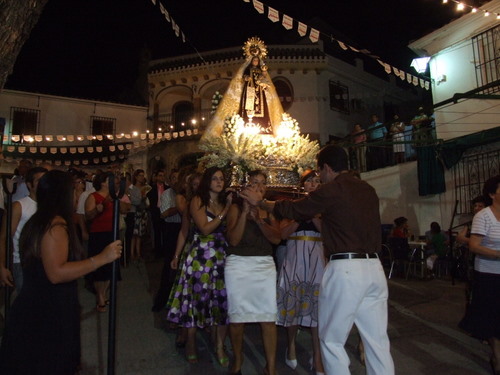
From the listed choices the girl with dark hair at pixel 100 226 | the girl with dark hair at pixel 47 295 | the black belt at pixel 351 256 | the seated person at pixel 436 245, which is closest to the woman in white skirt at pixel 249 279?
the black belt at pixel 351 256

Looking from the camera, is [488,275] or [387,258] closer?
[488,275]

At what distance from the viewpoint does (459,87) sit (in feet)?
38.0

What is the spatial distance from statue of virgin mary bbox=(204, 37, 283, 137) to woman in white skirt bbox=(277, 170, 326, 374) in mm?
3773

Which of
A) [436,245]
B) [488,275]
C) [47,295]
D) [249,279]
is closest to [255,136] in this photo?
[249,279]

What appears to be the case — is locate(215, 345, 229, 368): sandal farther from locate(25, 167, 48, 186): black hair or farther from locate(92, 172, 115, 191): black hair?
locate(92, 172, 115, 191): black hair

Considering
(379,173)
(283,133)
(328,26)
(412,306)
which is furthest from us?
(328,26)

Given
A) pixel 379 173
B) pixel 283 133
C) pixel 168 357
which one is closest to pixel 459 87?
pixel 379 173

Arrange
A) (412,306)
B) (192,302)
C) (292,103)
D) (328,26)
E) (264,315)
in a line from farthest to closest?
(328,26) < (292,103) < (412,306) < (192,302) < (264,315)

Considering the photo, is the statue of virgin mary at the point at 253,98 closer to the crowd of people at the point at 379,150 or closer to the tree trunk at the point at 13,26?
the tree trunk at the point at 13,26

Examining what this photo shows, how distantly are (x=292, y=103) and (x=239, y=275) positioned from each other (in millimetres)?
18686

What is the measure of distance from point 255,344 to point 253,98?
15.9ft

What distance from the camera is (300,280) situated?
430 centimetres

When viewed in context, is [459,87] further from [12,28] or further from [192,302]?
[12,28]

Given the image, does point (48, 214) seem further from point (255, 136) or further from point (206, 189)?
point (255, 136)
